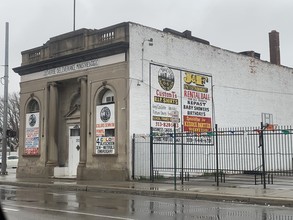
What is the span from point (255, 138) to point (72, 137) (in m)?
11.1

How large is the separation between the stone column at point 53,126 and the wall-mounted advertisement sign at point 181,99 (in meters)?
6.26

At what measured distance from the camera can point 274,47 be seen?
37250 mm

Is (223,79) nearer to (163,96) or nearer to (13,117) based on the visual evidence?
(163,96)

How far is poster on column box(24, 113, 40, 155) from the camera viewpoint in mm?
27156

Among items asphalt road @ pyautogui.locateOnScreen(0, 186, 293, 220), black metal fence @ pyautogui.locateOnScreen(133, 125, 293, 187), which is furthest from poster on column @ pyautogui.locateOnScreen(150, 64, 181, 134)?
asphalt road @ pyautogui.locateOnScreen(0, 186, 293, 220)

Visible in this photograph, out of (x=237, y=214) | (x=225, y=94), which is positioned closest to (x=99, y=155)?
(x=225, y=94)

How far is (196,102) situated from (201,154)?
2936 millimetres

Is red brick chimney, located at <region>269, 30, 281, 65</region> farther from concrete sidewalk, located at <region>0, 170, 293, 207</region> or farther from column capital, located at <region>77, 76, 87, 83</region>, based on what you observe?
concrete sidewalk, located at <region>0, 170, 293, 207</region>

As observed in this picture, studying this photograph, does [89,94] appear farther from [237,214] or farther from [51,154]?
[237,214]

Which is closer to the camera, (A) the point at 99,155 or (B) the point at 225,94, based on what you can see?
(A) the point at 99,155

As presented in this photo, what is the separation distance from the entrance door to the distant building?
0.06 meters

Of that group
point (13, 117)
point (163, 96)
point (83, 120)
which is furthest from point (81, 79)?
point (13, 117)

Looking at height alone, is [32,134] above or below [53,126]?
below

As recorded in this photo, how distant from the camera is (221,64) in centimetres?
2812
